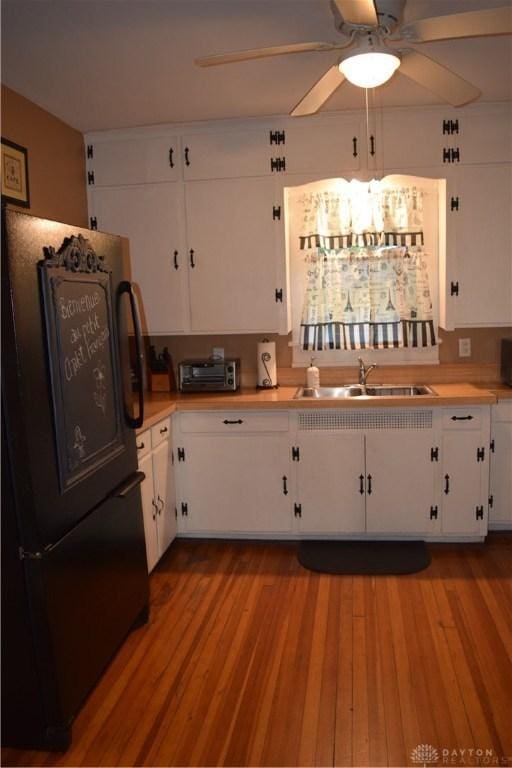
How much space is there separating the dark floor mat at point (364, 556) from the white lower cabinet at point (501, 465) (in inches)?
19.4

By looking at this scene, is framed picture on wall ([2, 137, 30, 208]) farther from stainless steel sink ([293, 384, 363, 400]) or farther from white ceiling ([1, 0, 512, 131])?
stainless steel sink ([293, 384, 363, 400])

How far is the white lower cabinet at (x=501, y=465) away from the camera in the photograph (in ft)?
11.3

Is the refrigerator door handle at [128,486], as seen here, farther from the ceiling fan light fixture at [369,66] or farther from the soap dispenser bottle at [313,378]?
the ceiling fan light fixture at [369,66]

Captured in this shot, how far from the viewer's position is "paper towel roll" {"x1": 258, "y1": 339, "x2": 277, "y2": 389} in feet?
12.6

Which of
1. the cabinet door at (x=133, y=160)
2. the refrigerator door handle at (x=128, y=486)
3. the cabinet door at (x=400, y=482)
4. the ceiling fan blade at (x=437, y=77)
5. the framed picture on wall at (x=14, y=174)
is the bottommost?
the cabinet door at (x=400, y=482)

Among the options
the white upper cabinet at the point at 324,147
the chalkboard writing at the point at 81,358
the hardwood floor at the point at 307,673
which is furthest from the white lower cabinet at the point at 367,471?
the white upper cabinet at the point at 324,147

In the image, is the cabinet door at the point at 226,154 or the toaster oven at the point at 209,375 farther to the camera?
the toaster oven at the point at 209,375

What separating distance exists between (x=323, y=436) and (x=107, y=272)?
1607mm

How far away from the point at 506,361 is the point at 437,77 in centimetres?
195

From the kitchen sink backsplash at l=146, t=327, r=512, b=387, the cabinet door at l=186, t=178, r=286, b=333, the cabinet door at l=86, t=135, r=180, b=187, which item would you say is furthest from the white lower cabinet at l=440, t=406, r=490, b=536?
the cabinet door at l=86, t=135, r=180, b=187

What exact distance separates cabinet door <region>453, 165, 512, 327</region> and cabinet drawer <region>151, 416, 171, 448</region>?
184cm

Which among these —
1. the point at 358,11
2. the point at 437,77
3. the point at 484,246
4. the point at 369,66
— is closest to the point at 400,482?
the point at 484,246

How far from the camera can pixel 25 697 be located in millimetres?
1964

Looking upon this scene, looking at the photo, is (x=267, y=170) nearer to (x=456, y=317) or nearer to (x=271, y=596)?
(x=456, y=317)
